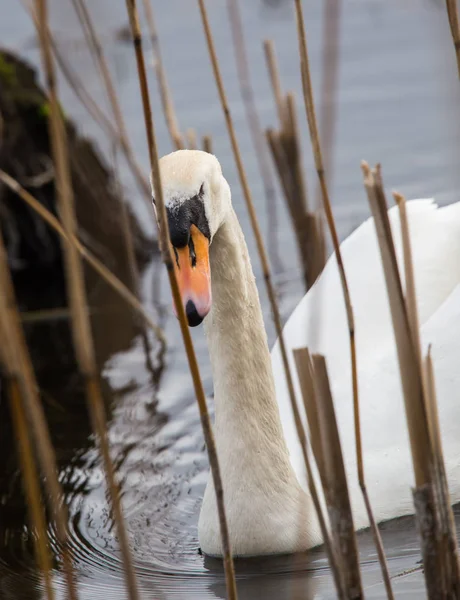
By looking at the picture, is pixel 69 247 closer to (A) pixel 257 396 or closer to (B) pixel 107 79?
(A) pixel 257 396

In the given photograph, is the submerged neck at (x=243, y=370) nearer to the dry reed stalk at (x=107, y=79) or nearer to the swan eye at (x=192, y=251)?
the swan eye at (x=192, y=251)

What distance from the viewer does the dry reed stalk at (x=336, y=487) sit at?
8.81ft

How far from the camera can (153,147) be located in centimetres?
247

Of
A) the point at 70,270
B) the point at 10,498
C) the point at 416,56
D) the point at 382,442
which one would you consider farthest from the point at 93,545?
the point at 416,56

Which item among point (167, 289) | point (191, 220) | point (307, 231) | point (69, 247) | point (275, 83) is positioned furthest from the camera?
point (167, 289)

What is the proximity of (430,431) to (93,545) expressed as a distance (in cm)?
185

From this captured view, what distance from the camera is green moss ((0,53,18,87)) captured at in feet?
24.6

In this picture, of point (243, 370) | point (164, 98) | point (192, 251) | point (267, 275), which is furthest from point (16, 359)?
point (164, 98)

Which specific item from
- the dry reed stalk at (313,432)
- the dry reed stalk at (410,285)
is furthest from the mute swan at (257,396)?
the dry reed stalk at (410,285)

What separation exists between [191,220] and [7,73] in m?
4.58

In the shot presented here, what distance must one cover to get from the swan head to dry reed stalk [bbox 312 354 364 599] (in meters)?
0.51

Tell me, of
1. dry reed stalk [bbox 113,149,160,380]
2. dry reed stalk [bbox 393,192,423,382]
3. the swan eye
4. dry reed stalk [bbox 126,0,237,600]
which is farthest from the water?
the swan eye

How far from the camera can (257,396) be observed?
3961 millimetres

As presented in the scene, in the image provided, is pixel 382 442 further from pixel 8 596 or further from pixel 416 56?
pixel 416 56
